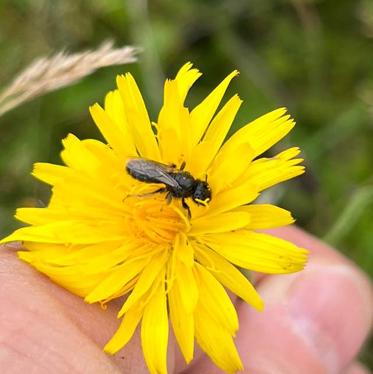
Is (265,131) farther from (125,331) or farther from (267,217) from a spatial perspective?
(125,331)

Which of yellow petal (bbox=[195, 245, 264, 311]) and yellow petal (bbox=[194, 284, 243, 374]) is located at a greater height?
yellow petal (bbox=[195, 245, 264, 311])

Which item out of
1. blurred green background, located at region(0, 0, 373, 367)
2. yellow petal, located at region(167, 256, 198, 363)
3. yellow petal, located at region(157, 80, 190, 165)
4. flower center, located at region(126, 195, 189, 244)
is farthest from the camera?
blurred green background, located at region(0, 0, 373, 367)

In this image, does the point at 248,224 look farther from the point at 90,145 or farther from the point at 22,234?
the point at 22,234

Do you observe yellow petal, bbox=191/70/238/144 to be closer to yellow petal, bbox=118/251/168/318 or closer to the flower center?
the flower center

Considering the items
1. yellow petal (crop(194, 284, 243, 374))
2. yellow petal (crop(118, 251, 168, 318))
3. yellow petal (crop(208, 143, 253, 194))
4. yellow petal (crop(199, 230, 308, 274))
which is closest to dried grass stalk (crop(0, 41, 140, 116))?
yellow petal (crop(208, 143, 253, 194))

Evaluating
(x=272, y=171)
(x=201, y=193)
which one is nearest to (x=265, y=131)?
(x=272, y=171)

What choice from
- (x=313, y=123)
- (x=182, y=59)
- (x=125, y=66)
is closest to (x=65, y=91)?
(x=125, y=66)

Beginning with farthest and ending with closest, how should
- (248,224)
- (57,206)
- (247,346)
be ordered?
(247,346) → (57,206) → (248,224)
